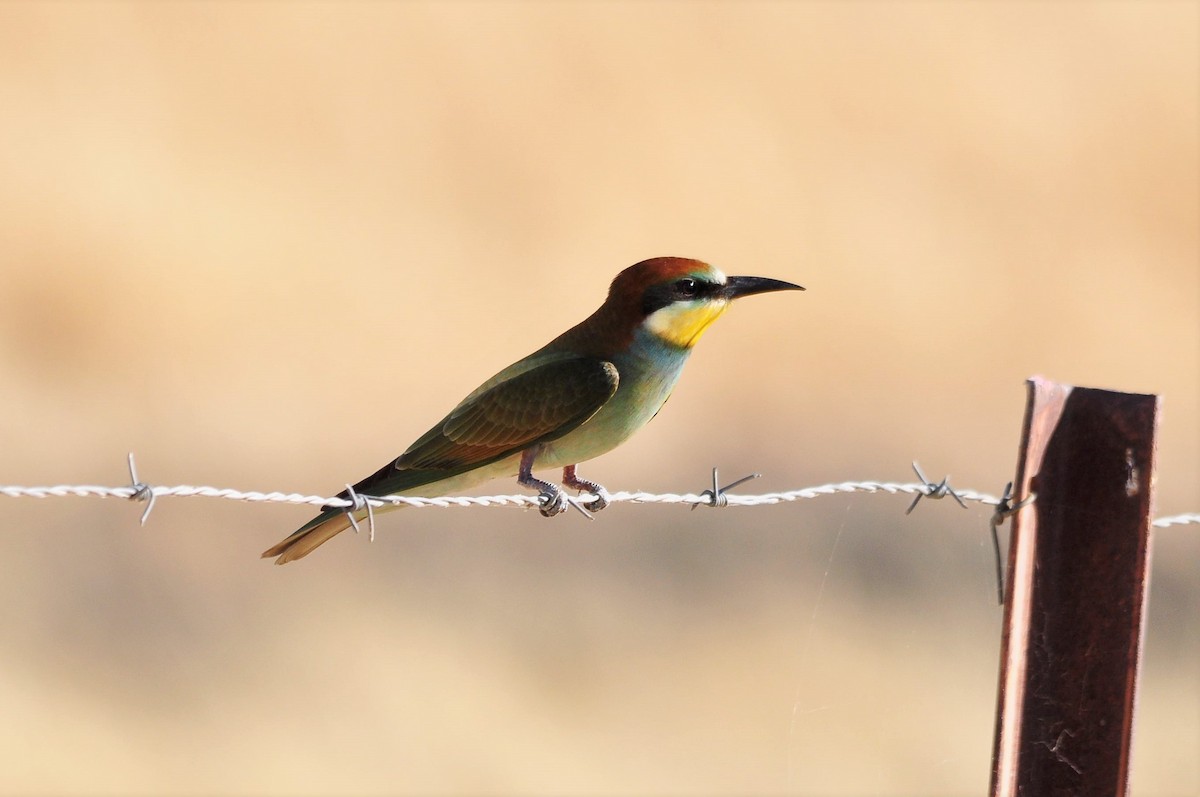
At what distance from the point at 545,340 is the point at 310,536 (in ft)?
34.8

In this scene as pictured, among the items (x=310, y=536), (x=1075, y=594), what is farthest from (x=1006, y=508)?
(x=310, y=536)

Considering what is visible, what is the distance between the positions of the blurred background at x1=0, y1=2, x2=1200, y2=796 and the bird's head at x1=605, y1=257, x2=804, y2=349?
204 centimetres

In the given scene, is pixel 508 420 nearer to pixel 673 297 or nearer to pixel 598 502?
pixel 598 502

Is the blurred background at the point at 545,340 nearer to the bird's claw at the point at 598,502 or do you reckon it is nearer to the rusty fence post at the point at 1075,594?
the bird's claw at the point at 598,502

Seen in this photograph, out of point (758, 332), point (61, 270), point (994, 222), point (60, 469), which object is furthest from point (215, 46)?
point (994, 222)

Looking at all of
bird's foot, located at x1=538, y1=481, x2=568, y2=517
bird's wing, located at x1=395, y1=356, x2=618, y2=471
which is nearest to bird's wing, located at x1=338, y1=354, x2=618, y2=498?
bird's wing, located at x1=395, y1=356, x2=618, y2=471

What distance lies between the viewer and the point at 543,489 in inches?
141

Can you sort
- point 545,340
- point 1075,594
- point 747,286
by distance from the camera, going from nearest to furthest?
point 1075,594 < point 747,286 < point 545,340

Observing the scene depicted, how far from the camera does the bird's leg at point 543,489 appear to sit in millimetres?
3506

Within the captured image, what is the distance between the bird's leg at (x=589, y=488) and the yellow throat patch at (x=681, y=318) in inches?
15.3

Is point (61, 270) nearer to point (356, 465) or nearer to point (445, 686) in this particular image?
point (356, 465)

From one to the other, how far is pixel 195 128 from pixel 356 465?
6.00 m

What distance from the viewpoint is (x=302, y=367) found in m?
13.0

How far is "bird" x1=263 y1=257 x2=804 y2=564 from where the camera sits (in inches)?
139
